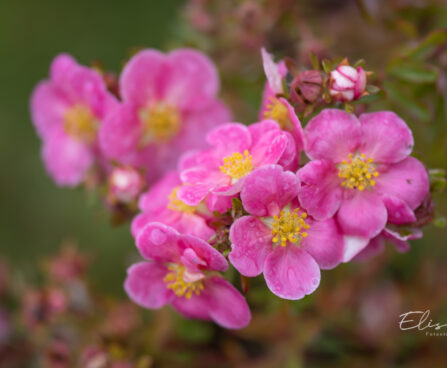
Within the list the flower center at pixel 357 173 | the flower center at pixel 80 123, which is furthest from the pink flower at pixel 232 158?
the flower center at pixel 80 123

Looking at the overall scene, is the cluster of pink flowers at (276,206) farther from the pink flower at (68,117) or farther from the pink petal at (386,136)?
the pink flower at (68,117)

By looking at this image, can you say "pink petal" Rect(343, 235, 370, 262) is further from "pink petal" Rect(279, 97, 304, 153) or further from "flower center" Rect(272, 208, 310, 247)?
"pink petal" Rect(279, 97, 304, 153)

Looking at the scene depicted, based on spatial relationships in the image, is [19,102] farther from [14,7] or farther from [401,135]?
[401,135]

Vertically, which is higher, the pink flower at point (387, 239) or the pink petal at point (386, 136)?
the pink petal at point (386, 136)

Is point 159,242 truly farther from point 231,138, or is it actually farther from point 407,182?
point 407,182
